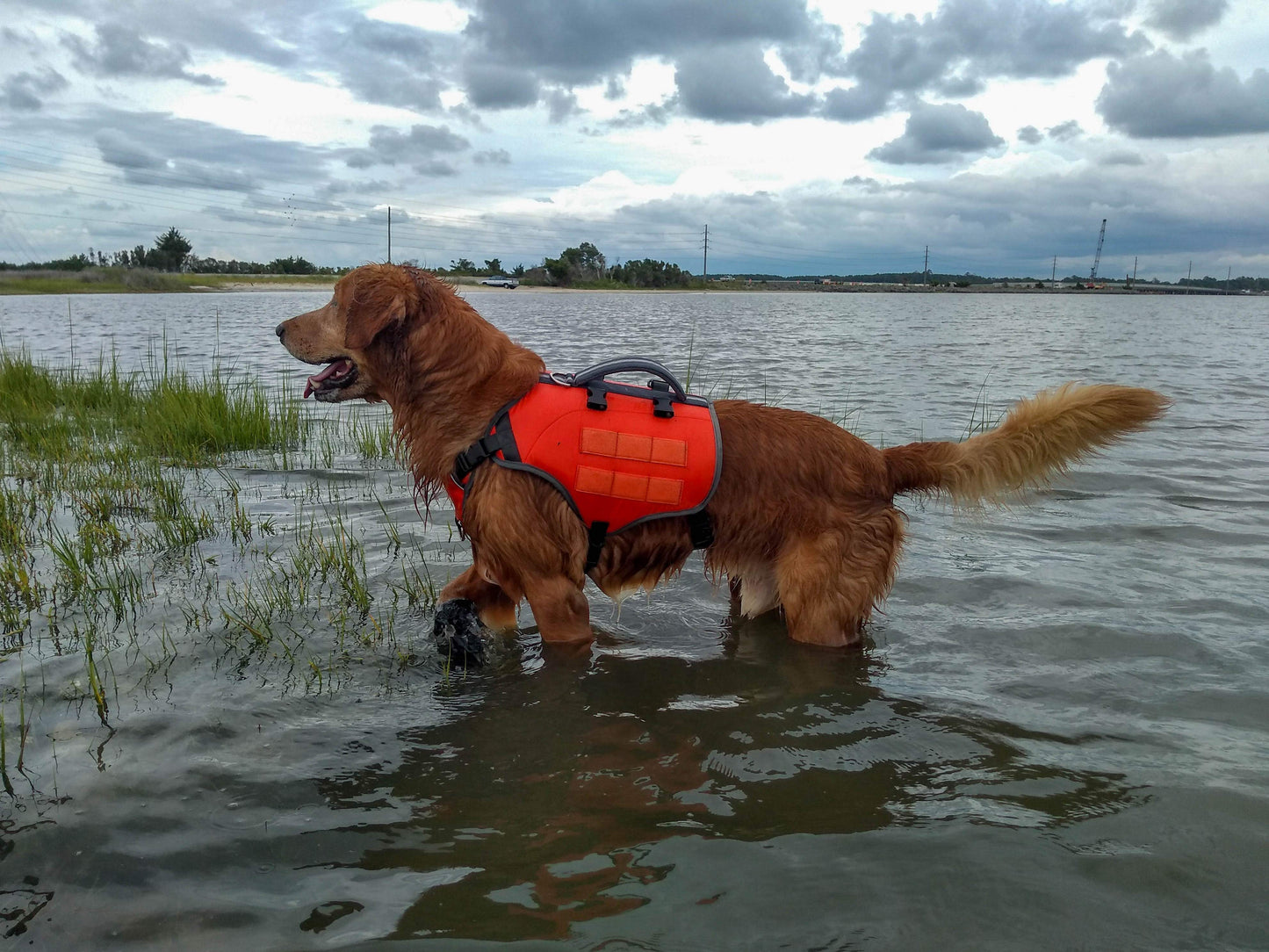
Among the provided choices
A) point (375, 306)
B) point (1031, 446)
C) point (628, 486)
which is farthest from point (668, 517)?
point (1031, 446)

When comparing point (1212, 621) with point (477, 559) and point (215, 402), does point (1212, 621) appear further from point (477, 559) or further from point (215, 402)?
point (215, 402)

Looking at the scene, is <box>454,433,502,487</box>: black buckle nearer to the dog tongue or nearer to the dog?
the dog

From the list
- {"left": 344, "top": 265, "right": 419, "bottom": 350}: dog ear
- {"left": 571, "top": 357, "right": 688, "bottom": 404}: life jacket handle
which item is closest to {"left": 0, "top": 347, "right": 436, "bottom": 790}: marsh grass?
{"left": 344, "top": 265, "right": 419, "bottom": 350}: dog ear

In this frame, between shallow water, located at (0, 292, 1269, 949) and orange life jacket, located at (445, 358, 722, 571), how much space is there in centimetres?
93

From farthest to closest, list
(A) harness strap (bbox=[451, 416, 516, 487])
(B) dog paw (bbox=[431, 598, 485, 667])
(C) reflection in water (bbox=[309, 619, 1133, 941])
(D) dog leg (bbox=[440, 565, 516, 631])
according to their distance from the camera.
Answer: (D) dog leg (bbox=[440, 565, 516, 631])
(B) dog paw (bbox=[431, 598, 485, 667])
(A) harness strap (bbox=[451, 416, 516, 487])
(C) reflection in water (bbox=[309, 619, 1133, 941])

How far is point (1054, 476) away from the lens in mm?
4988

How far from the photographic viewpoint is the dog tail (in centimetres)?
473

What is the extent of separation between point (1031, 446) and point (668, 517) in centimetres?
209

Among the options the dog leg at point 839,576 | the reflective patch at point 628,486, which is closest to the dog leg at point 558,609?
the reflective patch at point 628,486

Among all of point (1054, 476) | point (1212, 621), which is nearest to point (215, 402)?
point (1054, 476)

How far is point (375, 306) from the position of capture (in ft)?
15.1

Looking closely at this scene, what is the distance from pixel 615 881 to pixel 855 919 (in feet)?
2.64

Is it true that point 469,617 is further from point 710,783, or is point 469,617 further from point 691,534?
point 710,783

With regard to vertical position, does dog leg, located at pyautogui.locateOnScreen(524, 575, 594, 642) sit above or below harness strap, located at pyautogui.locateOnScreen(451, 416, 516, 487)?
below
